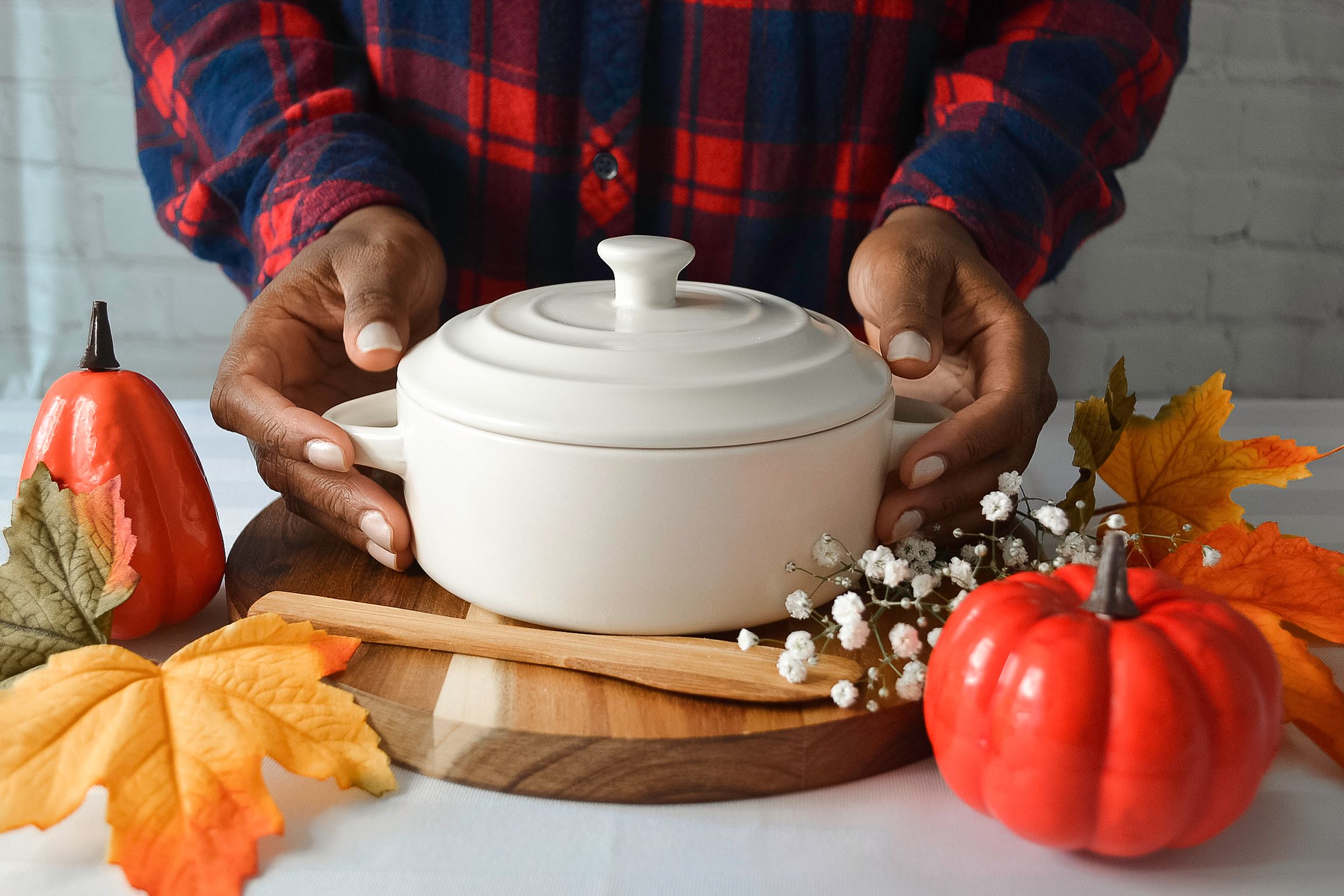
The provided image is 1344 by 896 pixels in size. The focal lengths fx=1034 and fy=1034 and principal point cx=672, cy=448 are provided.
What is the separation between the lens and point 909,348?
2.26ft

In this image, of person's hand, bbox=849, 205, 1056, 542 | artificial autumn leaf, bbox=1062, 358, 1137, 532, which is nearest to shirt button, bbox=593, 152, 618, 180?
person's hand, bbox=849, 205, 1056, 542

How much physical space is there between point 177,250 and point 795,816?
157cm

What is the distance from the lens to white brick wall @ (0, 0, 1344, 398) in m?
1.63

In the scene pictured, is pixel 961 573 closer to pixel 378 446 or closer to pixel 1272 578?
pixel 1272 578

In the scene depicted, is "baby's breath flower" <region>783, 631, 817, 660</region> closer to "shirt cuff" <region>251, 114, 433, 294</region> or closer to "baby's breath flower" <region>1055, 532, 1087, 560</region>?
"baby's breath flower" <region>1055, 532, 1087, 560</region>

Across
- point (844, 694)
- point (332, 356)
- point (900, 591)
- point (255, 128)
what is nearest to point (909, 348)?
point (900, 591)

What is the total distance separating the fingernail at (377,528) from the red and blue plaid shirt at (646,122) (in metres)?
0.31

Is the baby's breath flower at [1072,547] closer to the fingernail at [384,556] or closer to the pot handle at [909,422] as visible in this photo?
the pot handle at [909,422]

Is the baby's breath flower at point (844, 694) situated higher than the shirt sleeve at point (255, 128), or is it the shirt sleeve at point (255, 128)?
the shirt sleeve at point (255, 128)

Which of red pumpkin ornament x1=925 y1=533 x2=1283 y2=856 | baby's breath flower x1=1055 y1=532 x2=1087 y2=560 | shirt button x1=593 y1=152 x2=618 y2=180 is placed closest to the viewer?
red pumpkin ornament x1=925 y1=533 x2=1283 y2=856

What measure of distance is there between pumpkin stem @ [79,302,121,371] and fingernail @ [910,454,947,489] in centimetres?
49

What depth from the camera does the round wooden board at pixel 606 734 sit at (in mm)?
505

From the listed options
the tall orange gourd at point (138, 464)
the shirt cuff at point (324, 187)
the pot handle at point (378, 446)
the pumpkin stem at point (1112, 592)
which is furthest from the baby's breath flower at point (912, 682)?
the shirt cuff at point (324, 187)

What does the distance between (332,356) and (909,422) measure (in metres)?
0.47
